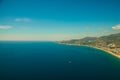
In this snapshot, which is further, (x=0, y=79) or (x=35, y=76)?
(x=35, y=76)

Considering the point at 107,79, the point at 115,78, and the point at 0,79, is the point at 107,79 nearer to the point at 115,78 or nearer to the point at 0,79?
the point at 115,78

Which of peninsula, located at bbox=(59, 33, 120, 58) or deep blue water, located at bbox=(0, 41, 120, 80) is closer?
deep blue water, located at bbox=(0, 41, 120, 80)

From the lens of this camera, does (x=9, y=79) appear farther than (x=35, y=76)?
No

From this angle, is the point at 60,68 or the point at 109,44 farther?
the point at 109,44

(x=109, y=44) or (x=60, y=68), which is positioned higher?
(x=109, y=44)

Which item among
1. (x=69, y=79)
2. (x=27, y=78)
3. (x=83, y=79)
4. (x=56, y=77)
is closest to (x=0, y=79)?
(x=27, y=78)

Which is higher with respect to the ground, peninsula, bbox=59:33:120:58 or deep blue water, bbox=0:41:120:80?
peninsula, bbox=59:33:120:58

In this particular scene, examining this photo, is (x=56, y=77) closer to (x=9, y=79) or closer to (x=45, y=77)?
(x=45, y=77)

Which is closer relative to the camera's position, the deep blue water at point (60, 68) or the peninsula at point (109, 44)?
the deep blue water at point (60, 68)

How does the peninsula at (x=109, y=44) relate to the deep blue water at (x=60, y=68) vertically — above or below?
above

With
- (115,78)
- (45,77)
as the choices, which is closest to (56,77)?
(45,77)
